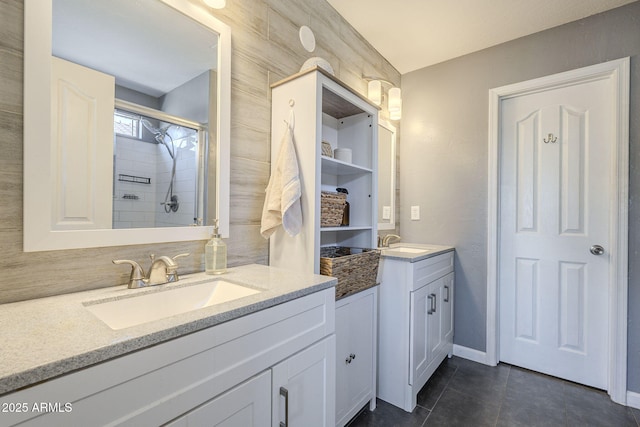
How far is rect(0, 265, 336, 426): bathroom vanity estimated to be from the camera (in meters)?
0.51

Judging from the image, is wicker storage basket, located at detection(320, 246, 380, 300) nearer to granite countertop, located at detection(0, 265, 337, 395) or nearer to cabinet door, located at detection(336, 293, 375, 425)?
cabinet door, located at detection(336, 293, 375, 425)

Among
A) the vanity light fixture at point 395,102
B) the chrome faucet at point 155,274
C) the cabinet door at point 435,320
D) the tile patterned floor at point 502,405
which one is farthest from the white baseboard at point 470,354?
the chrome faucet at point 155,274

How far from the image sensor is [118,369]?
1.87 ft

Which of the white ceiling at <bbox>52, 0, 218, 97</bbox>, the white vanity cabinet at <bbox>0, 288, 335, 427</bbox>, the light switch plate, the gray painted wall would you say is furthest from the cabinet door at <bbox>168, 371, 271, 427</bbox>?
the gray painted wall

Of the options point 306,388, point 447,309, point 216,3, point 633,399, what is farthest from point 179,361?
point 633,399

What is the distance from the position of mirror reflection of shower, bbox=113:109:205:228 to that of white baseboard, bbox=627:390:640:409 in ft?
8.87

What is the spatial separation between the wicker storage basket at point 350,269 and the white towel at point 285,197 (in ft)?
0.76

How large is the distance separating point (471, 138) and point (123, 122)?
92.8 inches

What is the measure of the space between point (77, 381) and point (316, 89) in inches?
50.4

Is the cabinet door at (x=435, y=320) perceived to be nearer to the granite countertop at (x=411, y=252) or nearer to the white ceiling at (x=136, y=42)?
the granite countertop at (x=411, y=252)

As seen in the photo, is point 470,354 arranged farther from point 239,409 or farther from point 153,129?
point 153,129

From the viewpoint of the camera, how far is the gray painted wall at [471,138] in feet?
5.89

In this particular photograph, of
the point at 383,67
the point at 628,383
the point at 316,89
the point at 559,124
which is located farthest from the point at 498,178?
the point at 316,89

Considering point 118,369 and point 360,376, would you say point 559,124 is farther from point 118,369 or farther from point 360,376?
point 118,369
